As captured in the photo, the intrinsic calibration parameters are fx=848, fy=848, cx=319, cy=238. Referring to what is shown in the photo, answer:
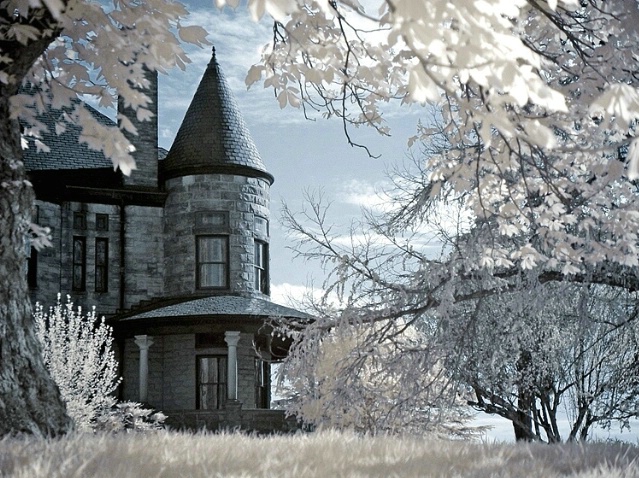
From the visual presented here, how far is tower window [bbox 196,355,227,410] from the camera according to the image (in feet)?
71.6

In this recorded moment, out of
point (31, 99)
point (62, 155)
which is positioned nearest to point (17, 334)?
point (31, 99)

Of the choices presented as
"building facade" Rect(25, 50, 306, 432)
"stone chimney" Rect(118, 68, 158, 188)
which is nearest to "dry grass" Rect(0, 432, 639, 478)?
"building facade" Rect(25, 50, 306, 432)

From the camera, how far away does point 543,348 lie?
17.8 m

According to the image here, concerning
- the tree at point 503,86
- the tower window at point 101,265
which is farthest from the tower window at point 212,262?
the tree at point 503,86

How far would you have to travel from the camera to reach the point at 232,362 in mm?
20922

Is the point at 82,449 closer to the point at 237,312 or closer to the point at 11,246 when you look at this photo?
the point at 11,246

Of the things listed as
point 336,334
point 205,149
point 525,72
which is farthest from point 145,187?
point 525,72

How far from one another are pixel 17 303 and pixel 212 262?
1572 cm

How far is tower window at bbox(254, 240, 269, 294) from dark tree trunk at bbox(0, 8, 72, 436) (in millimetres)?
15982

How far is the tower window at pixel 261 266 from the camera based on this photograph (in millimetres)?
23480

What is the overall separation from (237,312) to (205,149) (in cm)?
510

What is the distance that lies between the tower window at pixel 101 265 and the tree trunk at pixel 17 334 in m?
15.6

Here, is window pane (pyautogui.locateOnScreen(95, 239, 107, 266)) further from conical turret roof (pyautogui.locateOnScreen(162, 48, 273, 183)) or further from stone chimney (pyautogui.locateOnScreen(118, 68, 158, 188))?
conical turret roof (pyautogui.locateOnScreen(162, 48, 273, 183))

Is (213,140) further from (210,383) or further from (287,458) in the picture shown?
(287,458)
